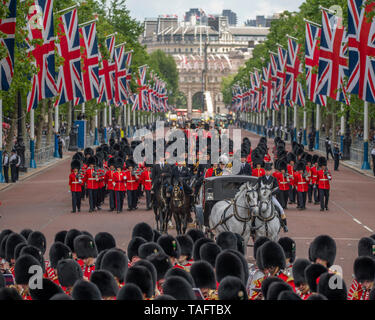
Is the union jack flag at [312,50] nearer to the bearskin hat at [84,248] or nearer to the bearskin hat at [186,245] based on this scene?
the bearskin hat at [186,245]

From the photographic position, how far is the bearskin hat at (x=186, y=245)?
14531 millimetres

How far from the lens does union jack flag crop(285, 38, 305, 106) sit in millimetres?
52125

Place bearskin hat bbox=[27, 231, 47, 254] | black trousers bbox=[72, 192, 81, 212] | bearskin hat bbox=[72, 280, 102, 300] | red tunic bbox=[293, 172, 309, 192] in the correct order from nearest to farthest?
bearskin hat bbox=[72, 280, 102, 300]
bearskin hat bbox=[27, 231, 47, 254]
black trousers bbox=[72, 192, 81, 212]
red tunic bbox=[293, 172, 309, 192]

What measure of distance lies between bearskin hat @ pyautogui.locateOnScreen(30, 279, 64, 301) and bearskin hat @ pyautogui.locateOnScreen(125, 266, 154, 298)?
830 mm

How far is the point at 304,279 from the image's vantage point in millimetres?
11969

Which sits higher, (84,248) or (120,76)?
(120,76)

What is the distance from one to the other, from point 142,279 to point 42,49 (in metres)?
24.7

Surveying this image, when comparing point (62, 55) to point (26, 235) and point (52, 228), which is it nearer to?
point (52, 228)

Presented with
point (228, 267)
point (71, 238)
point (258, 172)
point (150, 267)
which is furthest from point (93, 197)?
point (150, 267)

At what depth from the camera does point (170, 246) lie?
14.2 m

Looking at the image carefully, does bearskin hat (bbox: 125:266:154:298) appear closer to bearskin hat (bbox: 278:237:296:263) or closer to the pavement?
bearskin hat (bbox: 278:237:296:263)

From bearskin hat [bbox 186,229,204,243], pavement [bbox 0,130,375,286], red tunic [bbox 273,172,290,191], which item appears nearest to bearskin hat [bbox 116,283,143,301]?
→ bearskin hat [bbox 186,229,204,243]

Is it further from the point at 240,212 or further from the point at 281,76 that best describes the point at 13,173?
the point at 281,76
